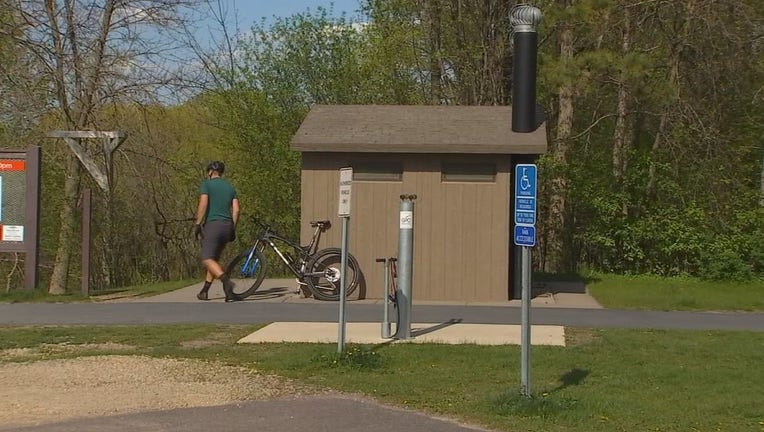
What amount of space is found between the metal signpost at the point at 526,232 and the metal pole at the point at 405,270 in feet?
9.91

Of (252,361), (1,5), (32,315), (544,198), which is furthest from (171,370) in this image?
(544,198)

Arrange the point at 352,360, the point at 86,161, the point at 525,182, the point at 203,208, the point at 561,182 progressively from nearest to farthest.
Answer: the point at 525,182, the point at 352,360, the point at 203,208, the point at 86,161, the point at 561,182

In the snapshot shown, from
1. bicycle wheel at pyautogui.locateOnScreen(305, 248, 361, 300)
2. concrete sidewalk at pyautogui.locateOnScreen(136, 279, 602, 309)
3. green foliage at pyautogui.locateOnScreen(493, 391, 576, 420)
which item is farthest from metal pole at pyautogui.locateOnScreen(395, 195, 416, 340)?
bicycle wheel at pyautogui.locateOnScreen(305, 248, 361, 300)

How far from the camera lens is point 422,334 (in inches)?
444

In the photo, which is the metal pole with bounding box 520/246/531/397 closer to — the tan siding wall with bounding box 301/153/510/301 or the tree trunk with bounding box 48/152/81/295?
the tan siding wall with bounding box 301/153/510/301

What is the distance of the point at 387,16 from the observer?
84.7 ft

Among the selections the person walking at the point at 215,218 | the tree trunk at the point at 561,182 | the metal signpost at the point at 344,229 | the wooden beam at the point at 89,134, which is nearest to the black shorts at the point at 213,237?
the person walking at the point at 215,218

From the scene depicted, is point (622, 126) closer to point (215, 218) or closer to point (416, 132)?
point (416, 132)

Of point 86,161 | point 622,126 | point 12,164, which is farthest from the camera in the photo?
point 622,126

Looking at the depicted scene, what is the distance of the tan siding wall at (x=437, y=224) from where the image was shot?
14820 mm

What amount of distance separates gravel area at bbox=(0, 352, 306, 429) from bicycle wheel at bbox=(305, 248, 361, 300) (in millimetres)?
5193

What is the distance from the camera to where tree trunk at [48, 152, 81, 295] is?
17.8m

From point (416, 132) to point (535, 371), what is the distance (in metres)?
6.54

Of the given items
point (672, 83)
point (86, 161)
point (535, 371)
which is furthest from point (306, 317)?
point (672, 83)
